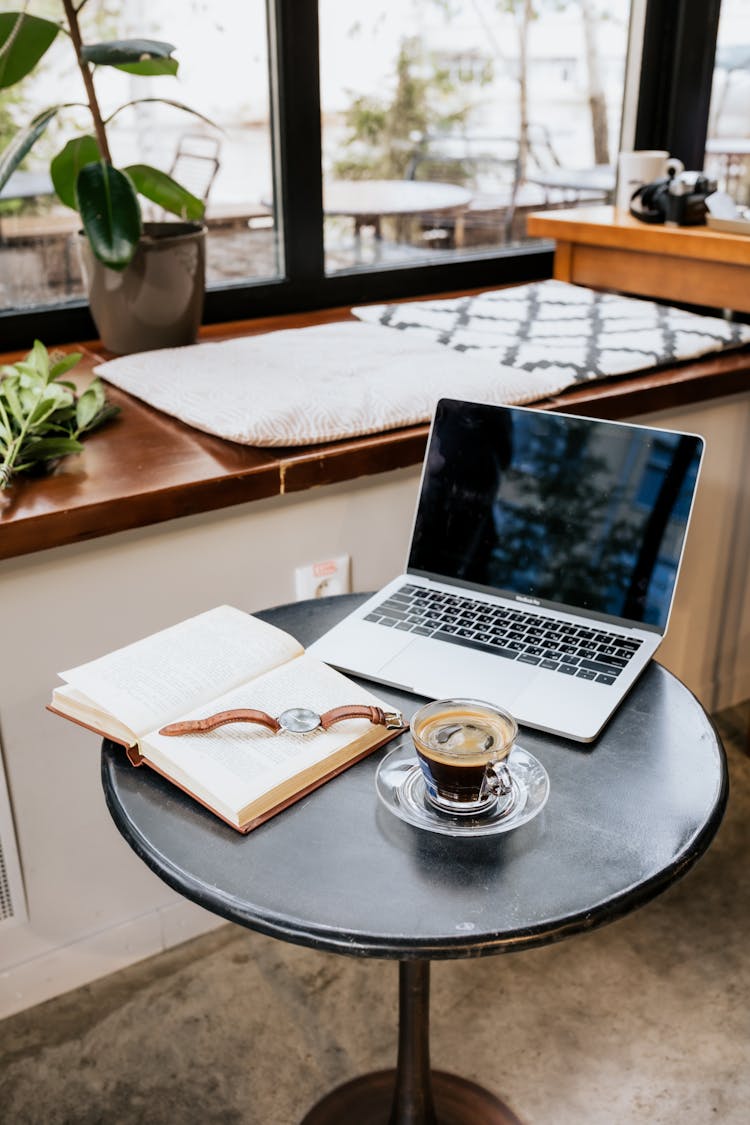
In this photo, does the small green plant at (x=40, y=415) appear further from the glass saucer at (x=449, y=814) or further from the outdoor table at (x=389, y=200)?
the outdoor table at (x=389, y=200)

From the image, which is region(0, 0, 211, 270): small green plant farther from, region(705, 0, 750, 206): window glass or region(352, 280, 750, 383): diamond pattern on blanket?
region(705, 0, 750, 206): window glass

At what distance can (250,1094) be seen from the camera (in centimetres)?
130

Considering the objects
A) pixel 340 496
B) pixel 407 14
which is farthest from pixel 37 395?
pixel 407 14

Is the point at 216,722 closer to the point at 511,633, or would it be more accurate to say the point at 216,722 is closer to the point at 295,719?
the point at 295,719

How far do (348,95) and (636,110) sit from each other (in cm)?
72

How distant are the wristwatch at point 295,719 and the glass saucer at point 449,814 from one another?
35mm

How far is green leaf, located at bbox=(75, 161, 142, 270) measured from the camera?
145cm

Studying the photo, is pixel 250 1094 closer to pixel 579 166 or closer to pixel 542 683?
pixel 542 683

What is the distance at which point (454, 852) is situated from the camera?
82 centimetres

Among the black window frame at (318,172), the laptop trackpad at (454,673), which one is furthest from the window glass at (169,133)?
the laptop trackpad at (454,673)

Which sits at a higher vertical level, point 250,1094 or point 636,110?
point 636,110

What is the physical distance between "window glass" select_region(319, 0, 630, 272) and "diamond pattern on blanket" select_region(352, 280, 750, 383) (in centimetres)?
23

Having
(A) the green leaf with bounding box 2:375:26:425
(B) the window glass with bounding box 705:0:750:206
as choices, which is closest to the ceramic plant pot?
(A) the green leaf with bounding box 2:375:26:425

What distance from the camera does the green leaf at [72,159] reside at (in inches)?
62.2
